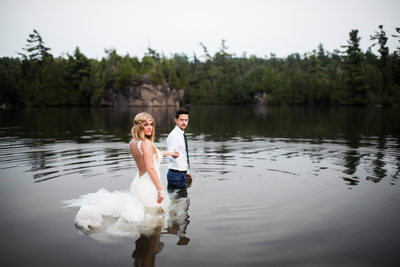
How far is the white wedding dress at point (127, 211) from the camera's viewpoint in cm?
489

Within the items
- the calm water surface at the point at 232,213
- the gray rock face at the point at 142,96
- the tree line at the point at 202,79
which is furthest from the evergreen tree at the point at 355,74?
the calm water surface at the point at 232,213

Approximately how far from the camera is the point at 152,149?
206 inches

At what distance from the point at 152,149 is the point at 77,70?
86523 mm

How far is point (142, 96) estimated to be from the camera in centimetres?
7319

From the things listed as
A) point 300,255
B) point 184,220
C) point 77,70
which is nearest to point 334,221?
point 300,255

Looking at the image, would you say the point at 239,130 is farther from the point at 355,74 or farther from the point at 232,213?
the point at 355,74

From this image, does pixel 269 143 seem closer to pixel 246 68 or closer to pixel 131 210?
pixel 131 210

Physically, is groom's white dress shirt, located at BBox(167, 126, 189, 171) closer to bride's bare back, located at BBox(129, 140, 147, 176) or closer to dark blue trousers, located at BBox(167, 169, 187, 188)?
dark blue trousers, located at BBox(167, 169, 187, 188)

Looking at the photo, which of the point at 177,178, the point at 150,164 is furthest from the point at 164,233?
the point at 177,178

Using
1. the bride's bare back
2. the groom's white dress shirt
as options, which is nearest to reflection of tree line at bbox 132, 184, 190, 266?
the groom's white dress shirt

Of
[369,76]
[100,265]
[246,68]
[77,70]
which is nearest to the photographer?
[100,265]

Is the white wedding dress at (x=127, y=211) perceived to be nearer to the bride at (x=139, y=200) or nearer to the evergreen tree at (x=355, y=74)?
the bride at (x=139, y=200)

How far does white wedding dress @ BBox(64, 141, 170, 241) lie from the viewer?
489 cm

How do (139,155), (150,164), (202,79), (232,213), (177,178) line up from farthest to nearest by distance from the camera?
(202,79) < (177,178) < (232,213) < (139,155) < (150,164)
